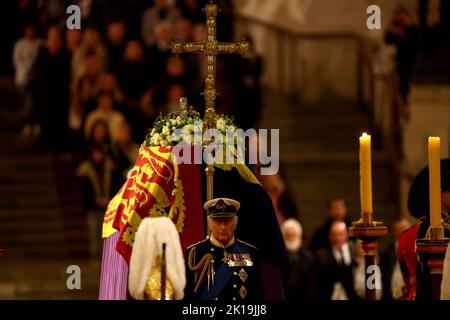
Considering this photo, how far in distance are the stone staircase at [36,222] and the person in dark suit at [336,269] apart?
3.05m

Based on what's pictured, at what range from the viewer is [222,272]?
41.3 ft

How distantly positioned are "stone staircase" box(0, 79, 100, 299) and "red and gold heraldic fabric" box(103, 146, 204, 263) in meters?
7.93

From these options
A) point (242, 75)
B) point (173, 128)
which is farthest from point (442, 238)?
point (242, 75)

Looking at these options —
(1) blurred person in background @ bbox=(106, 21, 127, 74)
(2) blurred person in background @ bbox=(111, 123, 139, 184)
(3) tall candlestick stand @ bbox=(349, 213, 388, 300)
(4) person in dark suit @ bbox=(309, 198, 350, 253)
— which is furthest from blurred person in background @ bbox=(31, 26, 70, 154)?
(3) tall candlestick stand @ bbox=(349, 213, 388, 300)

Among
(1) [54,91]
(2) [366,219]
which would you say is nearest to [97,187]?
(1) [54,91]

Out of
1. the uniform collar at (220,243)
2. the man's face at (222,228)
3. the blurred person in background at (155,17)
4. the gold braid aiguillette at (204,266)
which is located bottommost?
the gold braid aiguillette at (204,266)

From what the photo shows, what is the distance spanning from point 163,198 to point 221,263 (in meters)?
1.49

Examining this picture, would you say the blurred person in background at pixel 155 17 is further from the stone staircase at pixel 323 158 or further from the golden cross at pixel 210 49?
the golden cross at pixel 210 49

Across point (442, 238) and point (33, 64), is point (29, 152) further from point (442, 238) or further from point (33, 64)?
point (442, 238)

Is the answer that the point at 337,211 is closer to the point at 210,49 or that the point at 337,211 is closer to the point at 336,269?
the point at 336,269

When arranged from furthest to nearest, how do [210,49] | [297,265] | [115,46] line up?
[115,46], [297,265], [210,49]

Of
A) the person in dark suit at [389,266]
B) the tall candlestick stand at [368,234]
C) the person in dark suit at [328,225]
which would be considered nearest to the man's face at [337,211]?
the person in dark suit at [328,225]

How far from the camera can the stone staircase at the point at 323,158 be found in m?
25.0

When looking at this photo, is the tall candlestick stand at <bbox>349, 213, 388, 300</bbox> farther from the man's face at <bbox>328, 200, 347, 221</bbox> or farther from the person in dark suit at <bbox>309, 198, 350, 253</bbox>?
the man's face at <bbox>328, 200, 347, 221</bbox>
